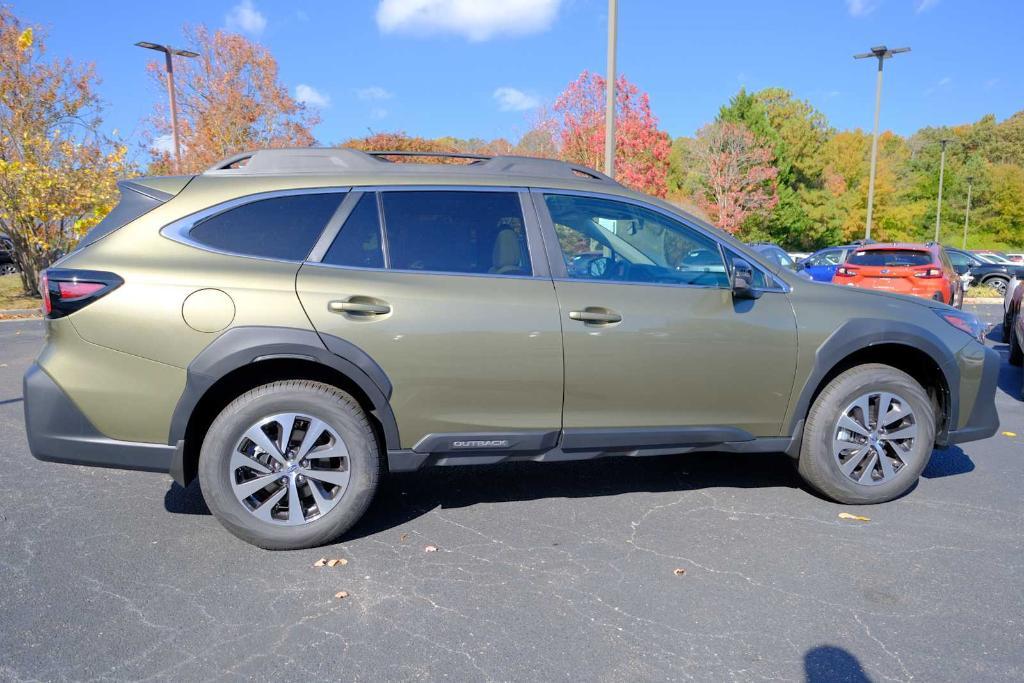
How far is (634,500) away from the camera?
4184 millimetres

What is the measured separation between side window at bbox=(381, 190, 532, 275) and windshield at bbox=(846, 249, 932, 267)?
9.30 meters

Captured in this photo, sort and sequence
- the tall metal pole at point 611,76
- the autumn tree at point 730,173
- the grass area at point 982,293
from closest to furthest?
the tall metal pole at point 611,76, the grass area at point 982,293, the autumn tree at point 730,173

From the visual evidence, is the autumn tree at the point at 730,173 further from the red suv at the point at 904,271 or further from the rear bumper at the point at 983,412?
the rear bumper at the point at 983,412

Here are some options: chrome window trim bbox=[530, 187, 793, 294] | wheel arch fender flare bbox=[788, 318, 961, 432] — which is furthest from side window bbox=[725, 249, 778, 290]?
wheel arch fender flare bbox=[788, 318, 961, 432]

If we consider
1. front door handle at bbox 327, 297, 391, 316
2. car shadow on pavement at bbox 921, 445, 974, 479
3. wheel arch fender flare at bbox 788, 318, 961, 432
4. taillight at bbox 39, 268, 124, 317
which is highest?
taillight at bbox 39, 268, 124, 317

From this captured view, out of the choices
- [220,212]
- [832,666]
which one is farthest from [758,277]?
[220,212]

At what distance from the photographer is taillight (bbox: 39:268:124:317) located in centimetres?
326

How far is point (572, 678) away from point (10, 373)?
806 cm

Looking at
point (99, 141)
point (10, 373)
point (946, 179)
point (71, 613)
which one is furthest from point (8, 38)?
point (946, 179)

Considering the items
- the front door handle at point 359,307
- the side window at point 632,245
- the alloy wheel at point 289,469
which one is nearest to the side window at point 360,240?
the front door handle at point 359,307

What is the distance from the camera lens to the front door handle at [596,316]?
3.59 m

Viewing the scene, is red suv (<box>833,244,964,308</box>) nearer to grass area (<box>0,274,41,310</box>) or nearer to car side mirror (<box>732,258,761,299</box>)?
car side mirror (<box>732,258,761,299</box>)

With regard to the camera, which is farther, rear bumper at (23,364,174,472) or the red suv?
the red suv

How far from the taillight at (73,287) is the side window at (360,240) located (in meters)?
1.00
